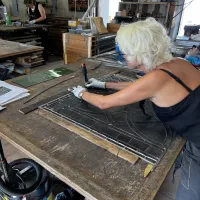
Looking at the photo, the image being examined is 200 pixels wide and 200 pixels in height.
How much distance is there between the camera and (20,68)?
120 inches

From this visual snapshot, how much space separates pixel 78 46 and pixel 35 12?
245 centimetres

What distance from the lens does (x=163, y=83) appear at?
80cm

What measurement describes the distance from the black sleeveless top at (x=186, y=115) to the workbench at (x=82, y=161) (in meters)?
0.06

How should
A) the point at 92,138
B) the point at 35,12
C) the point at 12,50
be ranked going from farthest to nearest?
the point at 35,12 < the point at 12,50 < the point at 92,138

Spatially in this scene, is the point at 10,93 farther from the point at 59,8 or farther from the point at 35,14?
the point at 59,8

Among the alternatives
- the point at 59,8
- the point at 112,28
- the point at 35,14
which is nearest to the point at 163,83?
the point at 112,28

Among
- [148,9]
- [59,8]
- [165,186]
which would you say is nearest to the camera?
[165,186]

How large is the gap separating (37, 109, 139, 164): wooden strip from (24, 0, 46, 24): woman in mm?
3997

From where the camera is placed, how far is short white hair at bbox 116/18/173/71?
32.2 inches

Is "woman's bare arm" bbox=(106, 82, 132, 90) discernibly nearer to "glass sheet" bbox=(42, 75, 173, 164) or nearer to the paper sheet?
"glass sheet" bbox=(42, 75, 173, 164)

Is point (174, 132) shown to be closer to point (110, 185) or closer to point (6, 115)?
point (110, 185)

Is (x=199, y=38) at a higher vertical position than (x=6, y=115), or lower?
higher

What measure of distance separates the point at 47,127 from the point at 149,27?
0.65 meters

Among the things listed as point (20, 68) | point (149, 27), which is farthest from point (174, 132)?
point (20, 68)
